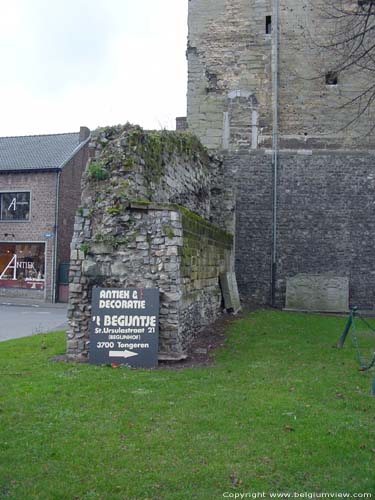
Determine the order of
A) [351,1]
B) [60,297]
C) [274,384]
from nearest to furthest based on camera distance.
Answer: [274,384] < [351,1] < [60,297]

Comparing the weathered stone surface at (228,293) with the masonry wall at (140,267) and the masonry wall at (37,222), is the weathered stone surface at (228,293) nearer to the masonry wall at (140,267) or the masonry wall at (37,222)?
the masonry wall at (140,267)

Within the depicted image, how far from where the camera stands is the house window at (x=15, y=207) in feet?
90.7

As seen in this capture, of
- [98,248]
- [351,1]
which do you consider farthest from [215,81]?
[98,248]

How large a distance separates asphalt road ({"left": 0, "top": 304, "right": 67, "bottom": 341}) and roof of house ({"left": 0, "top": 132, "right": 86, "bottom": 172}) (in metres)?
8.35

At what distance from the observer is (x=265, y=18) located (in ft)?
62.9

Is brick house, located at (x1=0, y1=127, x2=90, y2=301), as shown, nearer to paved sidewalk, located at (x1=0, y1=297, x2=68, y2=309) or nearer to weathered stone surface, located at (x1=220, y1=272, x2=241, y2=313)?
paved sidewalk, located at (x1=0, y1=297, x2=68, y2=309)

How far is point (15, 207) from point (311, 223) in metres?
16.6

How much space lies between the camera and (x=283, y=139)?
1875 centimetres

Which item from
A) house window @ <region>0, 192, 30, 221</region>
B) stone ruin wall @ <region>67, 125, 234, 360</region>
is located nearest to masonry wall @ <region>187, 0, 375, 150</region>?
stone ruin wall @ <region>67, 125, 234, 360</region>

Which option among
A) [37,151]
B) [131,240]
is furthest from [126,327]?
[37,151]

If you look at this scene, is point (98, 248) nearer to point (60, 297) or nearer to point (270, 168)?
point (270, 168)

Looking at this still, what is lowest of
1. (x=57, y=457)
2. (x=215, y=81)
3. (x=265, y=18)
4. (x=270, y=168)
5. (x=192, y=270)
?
(x=57, y=457)

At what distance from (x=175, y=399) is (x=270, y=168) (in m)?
13.3

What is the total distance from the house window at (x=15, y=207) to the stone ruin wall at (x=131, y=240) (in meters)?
18.6
